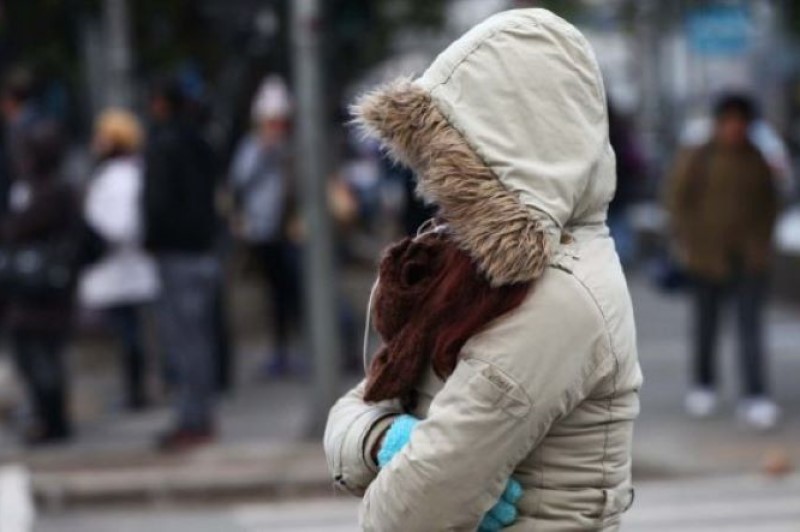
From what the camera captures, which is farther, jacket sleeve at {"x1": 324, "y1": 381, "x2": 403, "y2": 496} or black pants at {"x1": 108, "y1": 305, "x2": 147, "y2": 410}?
black pants at {"x1": 108, "y1": 305, "x2": 147, "y2": 410}

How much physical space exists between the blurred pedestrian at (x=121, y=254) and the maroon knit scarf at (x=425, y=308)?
7.50 m

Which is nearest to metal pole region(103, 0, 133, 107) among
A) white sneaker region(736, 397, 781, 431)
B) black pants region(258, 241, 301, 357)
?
black pants region(258, 241, 301, 357)

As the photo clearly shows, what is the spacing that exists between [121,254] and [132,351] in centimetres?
69

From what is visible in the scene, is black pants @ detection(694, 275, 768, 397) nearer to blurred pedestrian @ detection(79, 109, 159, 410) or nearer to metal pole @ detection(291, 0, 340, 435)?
metal pole @ detection(291, 0, 340, 435)

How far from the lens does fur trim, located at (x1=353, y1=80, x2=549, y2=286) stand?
8.73ft

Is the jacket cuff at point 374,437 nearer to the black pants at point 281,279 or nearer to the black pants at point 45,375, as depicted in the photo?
the black pants at point 45,375

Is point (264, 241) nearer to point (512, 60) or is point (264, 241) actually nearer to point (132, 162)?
point (132, 162)

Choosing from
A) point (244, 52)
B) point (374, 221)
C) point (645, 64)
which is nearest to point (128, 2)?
point (244, 52)

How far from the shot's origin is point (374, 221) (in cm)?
3039

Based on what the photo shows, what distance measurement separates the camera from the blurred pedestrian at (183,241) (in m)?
9.63

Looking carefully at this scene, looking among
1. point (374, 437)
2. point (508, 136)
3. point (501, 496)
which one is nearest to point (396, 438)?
point (374, 437)

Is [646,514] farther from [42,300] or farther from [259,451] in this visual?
[42,300]

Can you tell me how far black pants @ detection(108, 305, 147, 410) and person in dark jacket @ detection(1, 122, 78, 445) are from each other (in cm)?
95

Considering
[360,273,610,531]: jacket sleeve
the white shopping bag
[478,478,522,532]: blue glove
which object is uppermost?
[360,273,610,531]: jacket sleeve
